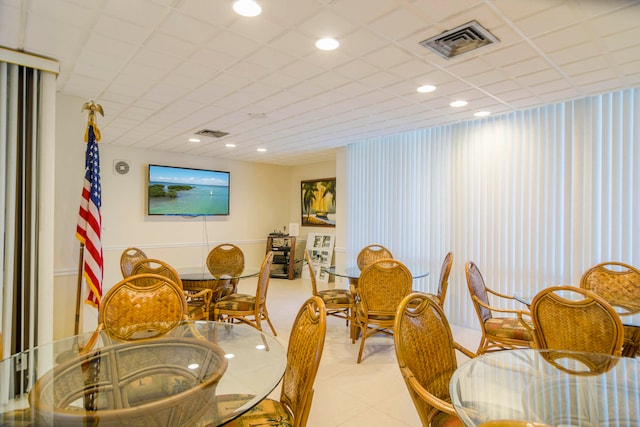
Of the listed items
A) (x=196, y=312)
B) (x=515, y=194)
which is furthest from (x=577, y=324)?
(x=196, y=312)

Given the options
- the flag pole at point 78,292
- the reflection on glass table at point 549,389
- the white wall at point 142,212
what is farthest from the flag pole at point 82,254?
the reflection on glass table at point 549,389

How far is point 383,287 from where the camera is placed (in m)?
3.38

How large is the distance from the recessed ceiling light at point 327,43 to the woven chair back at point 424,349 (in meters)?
1.72

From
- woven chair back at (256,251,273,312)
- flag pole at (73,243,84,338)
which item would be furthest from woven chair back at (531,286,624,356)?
flag pole at (73,243,84,338)

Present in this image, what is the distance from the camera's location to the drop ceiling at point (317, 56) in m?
2.03

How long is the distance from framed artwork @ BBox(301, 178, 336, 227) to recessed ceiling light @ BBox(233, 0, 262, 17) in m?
5.56

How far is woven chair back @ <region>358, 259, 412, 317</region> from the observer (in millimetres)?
3336

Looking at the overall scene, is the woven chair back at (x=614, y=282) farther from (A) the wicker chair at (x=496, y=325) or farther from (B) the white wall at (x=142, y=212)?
(B) the white wall at (x=142, y=212)

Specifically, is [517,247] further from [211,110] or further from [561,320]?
[211,110]

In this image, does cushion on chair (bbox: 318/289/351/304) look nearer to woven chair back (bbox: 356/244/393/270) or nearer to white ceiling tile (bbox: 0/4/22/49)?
woven chair back (bbox: 356/244/393/270)

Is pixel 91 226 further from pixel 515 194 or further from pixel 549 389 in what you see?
pixel 515 194

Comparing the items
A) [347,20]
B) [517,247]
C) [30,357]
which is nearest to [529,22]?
[347,20]

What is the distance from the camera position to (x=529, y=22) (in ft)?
7.00

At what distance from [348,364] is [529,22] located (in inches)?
119
